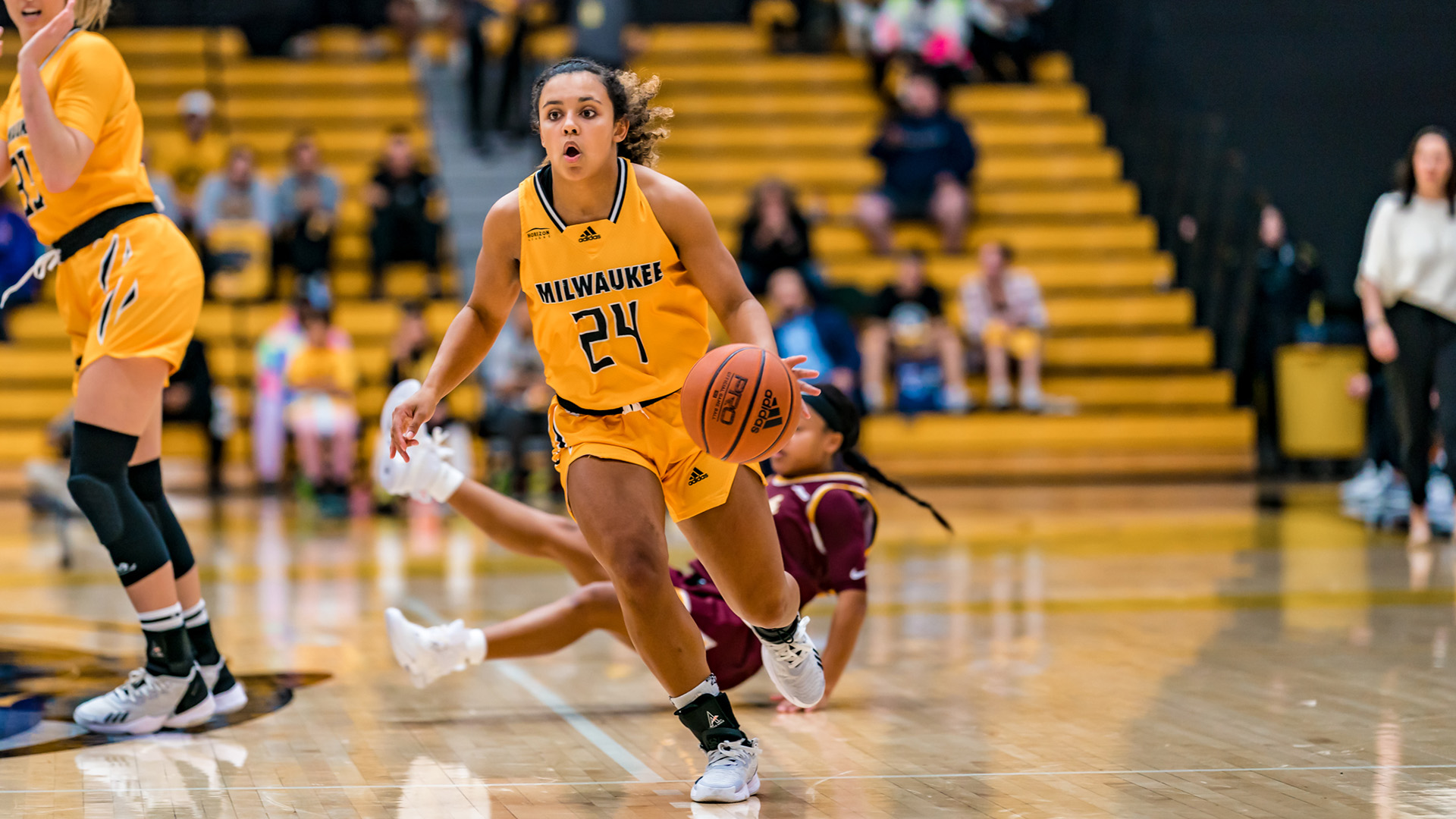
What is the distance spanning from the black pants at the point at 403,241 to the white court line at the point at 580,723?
332 inches

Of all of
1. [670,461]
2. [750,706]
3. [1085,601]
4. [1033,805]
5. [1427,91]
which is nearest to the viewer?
[1033,805]

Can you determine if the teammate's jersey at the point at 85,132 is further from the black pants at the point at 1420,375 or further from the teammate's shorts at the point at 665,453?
the black pants at the point at 1420,375

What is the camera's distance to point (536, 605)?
6613 millimetres

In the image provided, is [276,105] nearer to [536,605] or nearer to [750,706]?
[536,605]

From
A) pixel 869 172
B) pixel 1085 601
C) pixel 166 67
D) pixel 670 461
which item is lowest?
pixel 1085 601

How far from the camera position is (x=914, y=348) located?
505 inches

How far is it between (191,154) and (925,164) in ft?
21.2

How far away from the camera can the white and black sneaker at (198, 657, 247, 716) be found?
4.64 metres

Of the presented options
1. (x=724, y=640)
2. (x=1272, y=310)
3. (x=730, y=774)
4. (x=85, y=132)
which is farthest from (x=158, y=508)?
(x=1272, y=310)

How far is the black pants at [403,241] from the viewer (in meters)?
13.3

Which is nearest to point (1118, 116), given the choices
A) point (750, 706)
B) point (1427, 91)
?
point (1427, 91)

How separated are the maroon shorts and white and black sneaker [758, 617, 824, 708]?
0.60m

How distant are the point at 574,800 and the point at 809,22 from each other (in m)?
14.0

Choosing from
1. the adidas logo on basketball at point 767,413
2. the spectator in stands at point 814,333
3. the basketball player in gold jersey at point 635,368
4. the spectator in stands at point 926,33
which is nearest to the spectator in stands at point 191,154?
the spectator in stands at point 814,333
